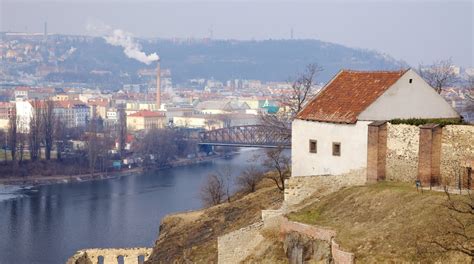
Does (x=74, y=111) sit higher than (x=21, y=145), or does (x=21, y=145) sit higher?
(x=74, y=111)

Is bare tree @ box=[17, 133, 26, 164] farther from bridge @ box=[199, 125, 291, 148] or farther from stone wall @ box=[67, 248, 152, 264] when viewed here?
stone wall @ box=[67, 248, 152, 264]

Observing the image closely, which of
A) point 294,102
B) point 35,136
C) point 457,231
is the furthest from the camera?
point 35,136

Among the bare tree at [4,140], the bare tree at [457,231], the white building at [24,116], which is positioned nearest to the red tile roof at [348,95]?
the bare tree at [457,231]

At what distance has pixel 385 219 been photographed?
48.8 feet

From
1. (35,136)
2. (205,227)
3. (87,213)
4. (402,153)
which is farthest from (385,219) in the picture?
(35,136)

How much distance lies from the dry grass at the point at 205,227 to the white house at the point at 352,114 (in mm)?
→ 1466

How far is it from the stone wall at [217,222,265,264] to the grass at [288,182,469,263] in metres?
1.08

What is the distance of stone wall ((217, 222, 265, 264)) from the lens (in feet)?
58.2

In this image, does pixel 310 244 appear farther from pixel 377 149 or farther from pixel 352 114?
pixel 352 114

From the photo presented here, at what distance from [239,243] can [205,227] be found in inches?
148

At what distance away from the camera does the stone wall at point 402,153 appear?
17344 millimetres

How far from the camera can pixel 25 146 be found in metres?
76.6

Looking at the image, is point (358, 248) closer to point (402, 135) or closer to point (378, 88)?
point (402, 135)

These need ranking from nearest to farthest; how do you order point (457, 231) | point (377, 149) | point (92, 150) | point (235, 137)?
point (457, 231) → point (377, 149) → point (92, 150) → point (235, 137)
